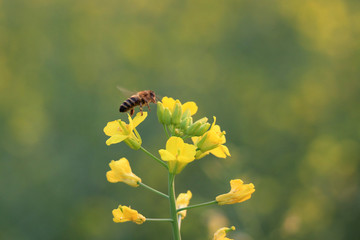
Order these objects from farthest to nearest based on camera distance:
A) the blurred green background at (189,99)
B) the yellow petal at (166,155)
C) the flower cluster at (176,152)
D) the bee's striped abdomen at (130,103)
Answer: the blurred green background at (189,99), the bee's striped abdomen at (130,103), the flower cluster at (176,152), the yellow petal at (166,155)

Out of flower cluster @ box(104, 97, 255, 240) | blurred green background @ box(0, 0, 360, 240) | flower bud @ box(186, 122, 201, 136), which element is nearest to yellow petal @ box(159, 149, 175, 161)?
flower cluster @ box(104, 97, 255, 240)

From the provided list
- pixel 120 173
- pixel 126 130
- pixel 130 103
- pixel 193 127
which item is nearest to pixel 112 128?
pixel 126 130

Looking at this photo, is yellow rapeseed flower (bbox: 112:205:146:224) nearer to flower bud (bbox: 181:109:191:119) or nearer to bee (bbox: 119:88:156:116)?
flower bud (bbox: 181:109:191:119)

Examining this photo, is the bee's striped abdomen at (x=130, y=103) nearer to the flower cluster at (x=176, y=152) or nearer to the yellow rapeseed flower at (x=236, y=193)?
the flower cluster at (x=176, y=152)

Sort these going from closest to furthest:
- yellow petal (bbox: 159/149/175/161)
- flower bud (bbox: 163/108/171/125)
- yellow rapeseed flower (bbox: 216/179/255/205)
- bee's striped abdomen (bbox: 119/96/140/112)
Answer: yellow petal (bbox: 159/149/175/161) < yellow rapeseed flower (bbox: 216/179/255/205) < flower bud (bbox: 163/108/171/125) < bee's striped abdomen (bbox: 119/96/140/112)

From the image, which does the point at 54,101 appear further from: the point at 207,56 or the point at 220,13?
the point at 220,13

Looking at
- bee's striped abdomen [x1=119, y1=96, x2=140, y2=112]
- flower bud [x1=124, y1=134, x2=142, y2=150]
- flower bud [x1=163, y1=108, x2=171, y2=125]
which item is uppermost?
bee's striped abdomen [x1=119, y1=96, x2=140, y2=112]

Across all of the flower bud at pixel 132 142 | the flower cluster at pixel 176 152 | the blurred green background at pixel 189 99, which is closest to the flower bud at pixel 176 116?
the flower cluster at pixel 176 152
